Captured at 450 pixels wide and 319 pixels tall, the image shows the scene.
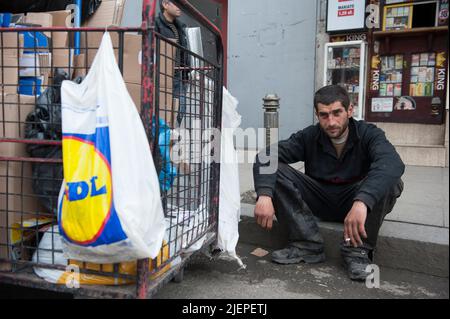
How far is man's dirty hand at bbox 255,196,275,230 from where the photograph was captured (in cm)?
263

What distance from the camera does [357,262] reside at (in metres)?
2.62

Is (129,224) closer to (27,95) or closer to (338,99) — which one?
(27,95)

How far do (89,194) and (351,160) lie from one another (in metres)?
1.86

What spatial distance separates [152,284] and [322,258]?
4.69 feet

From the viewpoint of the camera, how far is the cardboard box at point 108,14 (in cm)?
287

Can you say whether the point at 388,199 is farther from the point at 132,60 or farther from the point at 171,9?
the point at 171,9

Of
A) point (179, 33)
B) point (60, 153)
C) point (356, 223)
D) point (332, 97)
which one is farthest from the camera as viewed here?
point (179, 33)

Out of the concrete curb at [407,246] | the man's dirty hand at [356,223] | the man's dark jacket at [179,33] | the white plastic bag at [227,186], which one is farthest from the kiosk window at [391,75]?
the man's dirty hand at [356,223]

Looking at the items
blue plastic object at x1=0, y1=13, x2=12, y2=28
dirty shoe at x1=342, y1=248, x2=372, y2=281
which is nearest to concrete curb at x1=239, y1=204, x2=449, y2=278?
dirty shoe at x1=342, y1=248, x2=372, y2=281

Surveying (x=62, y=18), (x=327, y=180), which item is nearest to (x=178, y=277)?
(x=327, y=180)

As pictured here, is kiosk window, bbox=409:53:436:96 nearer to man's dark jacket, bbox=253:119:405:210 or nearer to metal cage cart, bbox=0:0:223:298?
man's dark jacket, bbox=253:119:405:210

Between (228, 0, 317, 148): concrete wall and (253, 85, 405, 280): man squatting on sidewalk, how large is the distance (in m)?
3.75

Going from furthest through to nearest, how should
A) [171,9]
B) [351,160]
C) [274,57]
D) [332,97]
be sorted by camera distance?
[274,57] → [171,9] → [351,160] → [332,97]

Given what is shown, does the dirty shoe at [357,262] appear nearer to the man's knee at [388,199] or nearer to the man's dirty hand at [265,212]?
the man's knee at [388,199]
